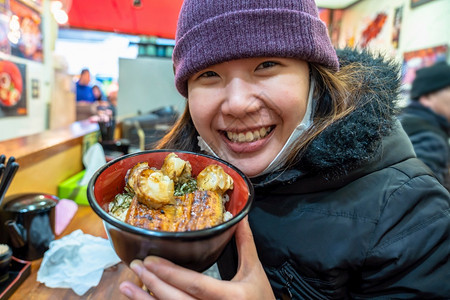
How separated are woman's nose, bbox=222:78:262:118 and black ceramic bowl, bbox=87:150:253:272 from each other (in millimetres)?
195

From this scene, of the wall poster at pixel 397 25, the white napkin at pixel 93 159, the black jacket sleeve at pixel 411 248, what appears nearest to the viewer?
the black jacket sleeve at pixel 411 248

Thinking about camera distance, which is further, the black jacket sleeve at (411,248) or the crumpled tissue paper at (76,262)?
the crumpled tissue paper at (76,262)

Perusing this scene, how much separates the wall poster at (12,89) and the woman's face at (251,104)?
2.76 m

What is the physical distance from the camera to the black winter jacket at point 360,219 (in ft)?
2.35

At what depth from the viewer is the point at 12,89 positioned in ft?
9.39

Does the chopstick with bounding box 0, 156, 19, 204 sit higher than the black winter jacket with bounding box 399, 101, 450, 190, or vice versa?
the black winter jacket with bounding box 399, 101, 450, 190

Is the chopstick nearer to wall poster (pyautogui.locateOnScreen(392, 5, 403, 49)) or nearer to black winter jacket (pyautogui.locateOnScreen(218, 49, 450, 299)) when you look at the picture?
black winter jacket (pyautogui.locateOnScreen(218, 49, 450, 299))

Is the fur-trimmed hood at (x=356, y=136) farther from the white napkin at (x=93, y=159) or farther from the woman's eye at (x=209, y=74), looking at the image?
the white napkin at (x=93, y=159)

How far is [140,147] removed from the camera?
7.89 ft

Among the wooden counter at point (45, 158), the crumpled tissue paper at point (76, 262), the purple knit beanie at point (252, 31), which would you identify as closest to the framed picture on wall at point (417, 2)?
the purple knit beanie at point (252, 31)

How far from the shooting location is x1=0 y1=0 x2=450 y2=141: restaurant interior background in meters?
2.73

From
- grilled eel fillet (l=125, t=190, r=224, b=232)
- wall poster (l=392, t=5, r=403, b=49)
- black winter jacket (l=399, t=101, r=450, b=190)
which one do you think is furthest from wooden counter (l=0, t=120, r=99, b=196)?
wall poster (l=392, t=5, r=403, b=49)

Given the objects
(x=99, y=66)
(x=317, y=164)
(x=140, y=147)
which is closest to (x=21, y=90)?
(x=140, y=147)

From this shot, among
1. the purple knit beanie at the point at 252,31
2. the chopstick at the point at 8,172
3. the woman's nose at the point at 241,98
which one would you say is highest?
the purple knit beanie at the point at 252,31
